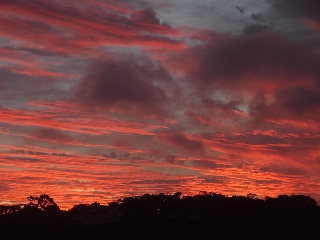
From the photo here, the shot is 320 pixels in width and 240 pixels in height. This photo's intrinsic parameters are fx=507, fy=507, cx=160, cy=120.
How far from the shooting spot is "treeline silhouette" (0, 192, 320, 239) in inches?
2606

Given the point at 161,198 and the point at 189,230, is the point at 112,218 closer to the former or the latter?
the point at 161,198

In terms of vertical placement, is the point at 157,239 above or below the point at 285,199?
below

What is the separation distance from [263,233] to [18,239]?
31.5 m

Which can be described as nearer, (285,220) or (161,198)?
(285,220)

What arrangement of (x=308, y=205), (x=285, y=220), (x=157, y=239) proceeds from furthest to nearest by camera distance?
(x=308, y=205)
(x=285, y=220)
(x=157, y=239)

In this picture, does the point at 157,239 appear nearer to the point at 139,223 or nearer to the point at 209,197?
the point at 139,223

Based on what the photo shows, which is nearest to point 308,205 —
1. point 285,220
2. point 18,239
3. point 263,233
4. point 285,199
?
point 285,199

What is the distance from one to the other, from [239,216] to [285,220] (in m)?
6.42

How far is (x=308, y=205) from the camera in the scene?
269 ft

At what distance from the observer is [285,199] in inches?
3346

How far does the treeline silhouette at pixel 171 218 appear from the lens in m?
66.2

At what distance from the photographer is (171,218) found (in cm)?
7688

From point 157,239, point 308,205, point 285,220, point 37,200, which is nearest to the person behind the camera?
point 157,239

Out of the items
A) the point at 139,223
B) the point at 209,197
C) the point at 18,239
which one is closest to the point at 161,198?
the point at 209,197
